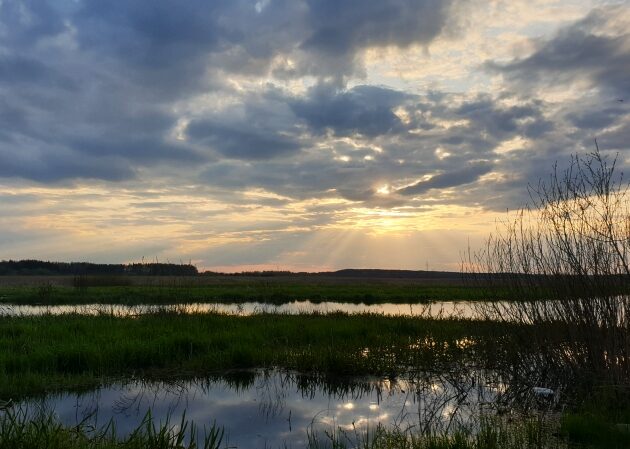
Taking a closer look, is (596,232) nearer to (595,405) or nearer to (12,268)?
(595,405)

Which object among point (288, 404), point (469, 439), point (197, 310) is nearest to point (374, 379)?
point (288, 404)

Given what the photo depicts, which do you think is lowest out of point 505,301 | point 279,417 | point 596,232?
point 279,417

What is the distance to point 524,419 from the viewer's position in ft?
22.9

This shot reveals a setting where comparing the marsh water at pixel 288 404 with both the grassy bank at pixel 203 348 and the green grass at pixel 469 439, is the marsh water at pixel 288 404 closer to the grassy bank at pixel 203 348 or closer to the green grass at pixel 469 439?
the green grass at pixel 469 439

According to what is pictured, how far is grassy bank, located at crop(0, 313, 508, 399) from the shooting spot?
32.8 feet

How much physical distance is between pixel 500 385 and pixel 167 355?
293 inches

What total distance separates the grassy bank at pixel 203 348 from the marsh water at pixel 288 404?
2.13ft

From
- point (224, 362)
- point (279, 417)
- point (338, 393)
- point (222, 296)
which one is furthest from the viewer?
point (222, 296)

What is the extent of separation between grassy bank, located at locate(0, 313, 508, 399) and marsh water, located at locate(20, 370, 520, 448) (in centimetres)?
65

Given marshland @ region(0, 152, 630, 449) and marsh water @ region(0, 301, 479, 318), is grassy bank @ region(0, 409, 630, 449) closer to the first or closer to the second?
marshland @ region(0, 152, 630, 449)

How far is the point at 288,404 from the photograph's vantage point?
8367 millimetres

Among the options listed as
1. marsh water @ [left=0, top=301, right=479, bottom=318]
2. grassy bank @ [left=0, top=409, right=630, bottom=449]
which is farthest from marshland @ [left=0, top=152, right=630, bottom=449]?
marsh water @ [left=0, top=301, right=479, bottom=318]

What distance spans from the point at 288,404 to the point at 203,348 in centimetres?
426

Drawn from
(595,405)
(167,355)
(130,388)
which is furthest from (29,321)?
(595,405)
